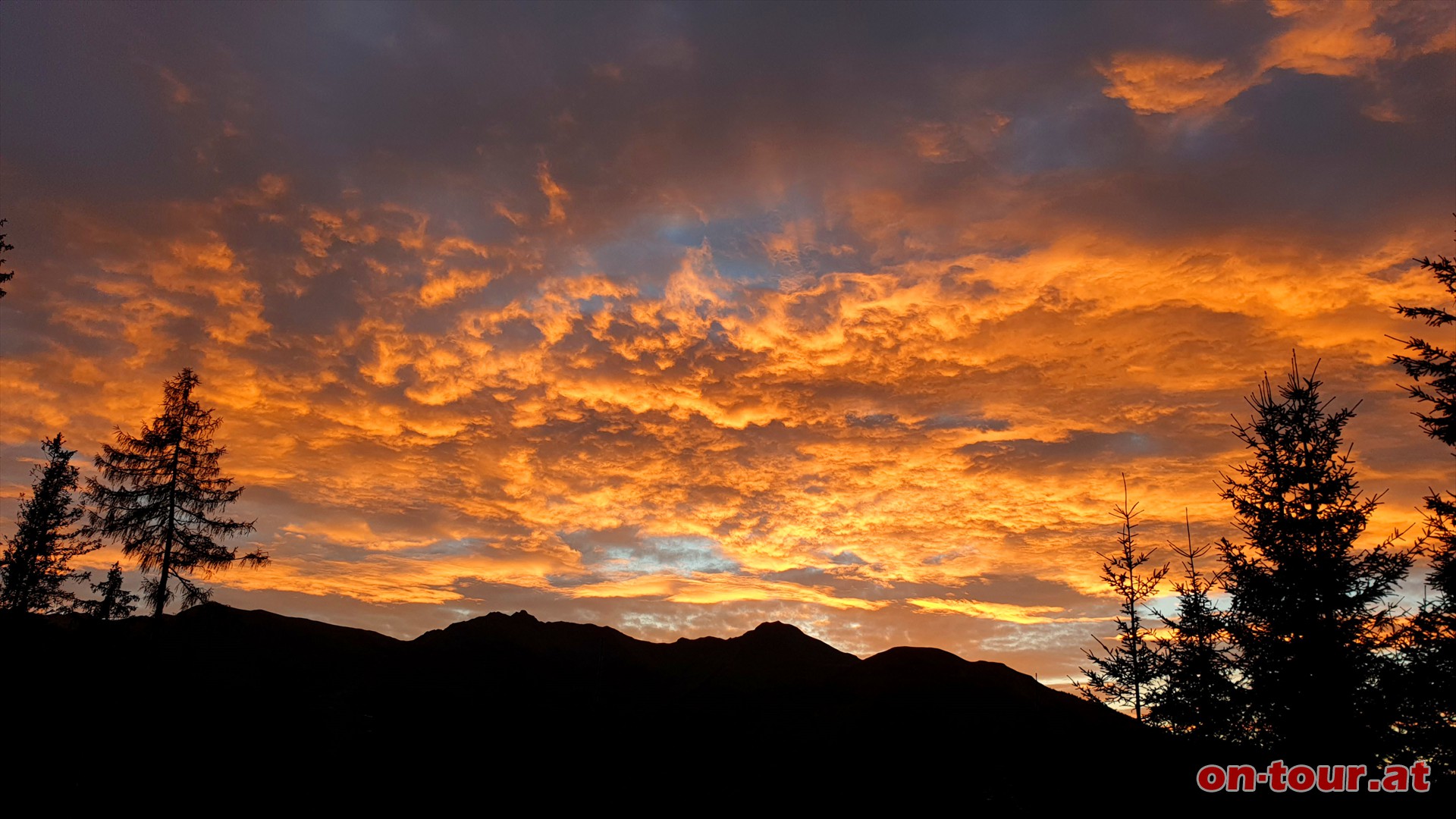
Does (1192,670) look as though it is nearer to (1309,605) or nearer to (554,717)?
(1309,605)

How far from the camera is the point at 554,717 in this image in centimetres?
4966

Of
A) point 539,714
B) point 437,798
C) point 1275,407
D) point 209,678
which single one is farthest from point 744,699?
point 1275,407

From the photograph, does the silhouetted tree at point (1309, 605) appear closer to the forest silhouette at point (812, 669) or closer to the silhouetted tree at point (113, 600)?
the forest silhouette at point (812, 669)

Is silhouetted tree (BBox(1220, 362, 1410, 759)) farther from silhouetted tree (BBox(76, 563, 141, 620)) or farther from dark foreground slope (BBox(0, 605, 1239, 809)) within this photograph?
silhouetted tree (BBox(76, 563, 141, 620))

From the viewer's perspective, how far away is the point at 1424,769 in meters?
23.2

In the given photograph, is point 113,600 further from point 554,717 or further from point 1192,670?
point 1192,670

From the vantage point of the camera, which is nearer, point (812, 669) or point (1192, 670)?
point (1192, 670)

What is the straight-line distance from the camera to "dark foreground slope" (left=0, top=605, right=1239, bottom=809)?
102 ft

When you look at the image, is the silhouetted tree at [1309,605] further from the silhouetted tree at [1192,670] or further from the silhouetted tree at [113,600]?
the silhouetted tree at [113,600]

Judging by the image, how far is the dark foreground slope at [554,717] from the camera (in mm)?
31062

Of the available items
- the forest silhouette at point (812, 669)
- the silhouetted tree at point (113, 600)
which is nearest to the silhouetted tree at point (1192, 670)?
the forest silhouette at point (812, 669)

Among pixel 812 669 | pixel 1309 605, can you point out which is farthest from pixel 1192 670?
pixel 812 669

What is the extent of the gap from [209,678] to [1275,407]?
5781 centimetres

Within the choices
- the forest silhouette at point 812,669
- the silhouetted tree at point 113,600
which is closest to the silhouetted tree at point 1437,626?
the forest silhouette at point 812,669
